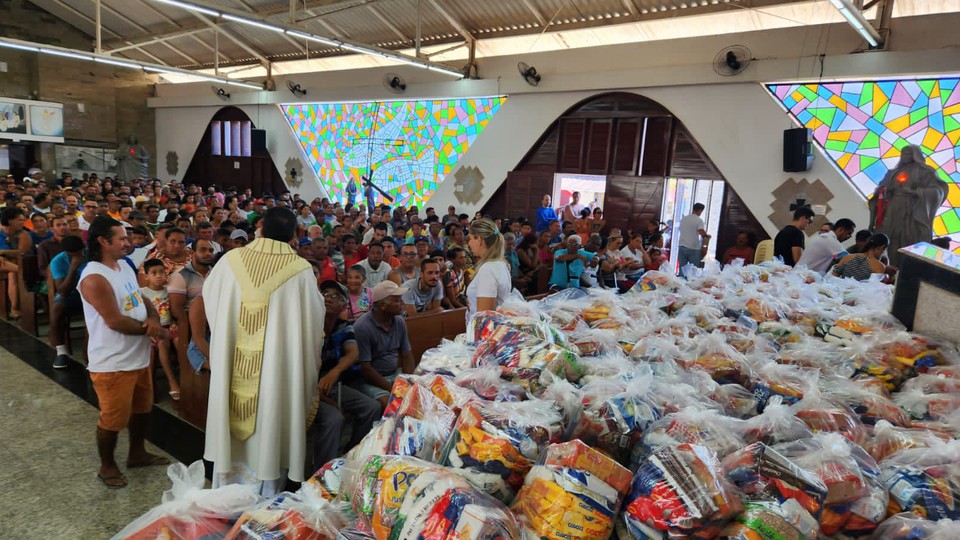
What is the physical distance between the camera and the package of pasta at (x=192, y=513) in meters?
1.40

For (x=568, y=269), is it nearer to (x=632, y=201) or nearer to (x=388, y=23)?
(x=632, y=201)

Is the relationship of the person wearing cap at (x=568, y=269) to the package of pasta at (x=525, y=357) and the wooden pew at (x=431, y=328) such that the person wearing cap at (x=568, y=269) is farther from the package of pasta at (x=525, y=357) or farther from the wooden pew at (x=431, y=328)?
the package of pasta at (x=525, y=357)

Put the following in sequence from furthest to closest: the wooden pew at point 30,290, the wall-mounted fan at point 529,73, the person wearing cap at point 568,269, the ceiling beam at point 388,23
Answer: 1. the ceiling beam at point 388,23
2. the wall-mounted fan at point 529,73
3. the person wearing cap at point 568,269
4. the wooden pew at point 30,290

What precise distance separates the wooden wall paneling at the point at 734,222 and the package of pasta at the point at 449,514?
386 inches

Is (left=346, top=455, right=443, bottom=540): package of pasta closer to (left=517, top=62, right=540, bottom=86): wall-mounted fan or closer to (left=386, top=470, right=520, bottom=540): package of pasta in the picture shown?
(left=386, top=470, right=520, bottom=540): package of pasta

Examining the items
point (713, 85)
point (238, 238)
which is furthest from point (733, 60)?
point (238, 238)

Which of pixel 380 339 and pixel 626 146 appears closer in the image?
pixel 380 339

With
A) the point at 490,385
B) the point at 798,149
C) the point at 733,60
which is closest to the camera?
the point at 490,385

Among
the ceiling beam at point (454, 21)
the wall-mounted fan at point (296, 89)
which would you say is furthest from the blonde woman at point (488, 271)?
the wall-mounted fan at point (296, 89)

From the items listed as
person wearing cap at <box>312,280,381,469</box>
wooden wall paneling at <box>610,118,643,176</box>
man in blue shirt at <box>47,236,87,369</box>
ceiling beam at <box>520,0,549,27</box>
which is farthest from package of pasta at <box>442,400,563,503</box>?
ceiling beam at <box>520,0,549,27</box>

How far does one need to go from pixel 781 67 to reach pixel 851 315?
7702mm

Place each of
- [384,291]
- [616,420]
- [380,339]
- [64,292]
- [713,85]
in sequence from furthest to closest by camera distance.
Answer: [713,85]
[64,292]
[380,339]
[384,291]
[616,420]

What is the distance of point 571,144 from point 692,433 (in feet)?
35.2

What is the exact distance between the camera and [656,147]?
10.9 meters
